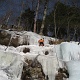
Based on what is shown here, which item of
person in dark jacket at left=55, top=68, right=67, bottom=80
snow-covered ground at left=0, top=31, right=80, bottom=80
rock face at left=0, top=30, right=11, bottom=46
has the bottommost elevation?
person in dark jacket at left=55, top=68, right=67, bottom=80

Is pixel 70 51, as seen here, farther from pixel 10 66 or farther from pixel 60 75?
pixel 10 66

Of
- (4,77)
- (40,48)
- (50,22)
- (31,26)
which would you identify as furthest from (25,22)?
(4,77)

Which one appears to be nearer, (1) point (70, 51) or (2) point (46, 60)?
(2) point (46, 60)

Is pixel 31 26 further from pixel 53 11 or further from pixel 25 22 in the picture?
pixel 53 11

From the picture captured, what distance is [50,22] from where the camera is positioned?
25516mm

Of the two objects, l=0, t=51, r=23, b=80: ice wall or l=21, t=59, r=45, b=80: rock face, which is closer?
l=0, t=51, r=23, b=80: ice wall

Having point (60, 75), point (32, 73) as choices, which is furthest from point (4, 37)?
point (60, 75)

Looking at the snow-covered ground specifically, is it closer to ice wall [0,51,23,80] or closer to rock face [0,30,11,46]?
ice wall [0,51,23,80]

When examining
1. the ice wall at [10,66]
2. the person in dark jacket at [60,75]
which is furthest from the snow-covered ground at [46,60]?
the person in dark jacket at [60,75]

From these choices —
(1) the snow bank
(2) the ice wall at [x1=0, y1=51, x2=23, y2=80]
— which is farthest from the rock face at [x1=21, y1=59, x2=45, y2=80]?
(1) the snow bank

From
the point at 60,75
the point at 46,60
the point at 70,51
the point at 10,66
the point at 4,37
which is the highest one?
the point at 4,37

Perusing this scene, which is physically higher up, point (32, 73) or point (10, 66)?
point (10, 66)

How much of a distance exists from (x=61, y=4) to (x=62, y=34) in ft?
13.1

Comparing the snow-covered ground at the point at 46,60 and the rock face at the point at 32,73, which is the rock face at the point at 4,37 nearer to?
the snow-covered ground at the point at 46,60
